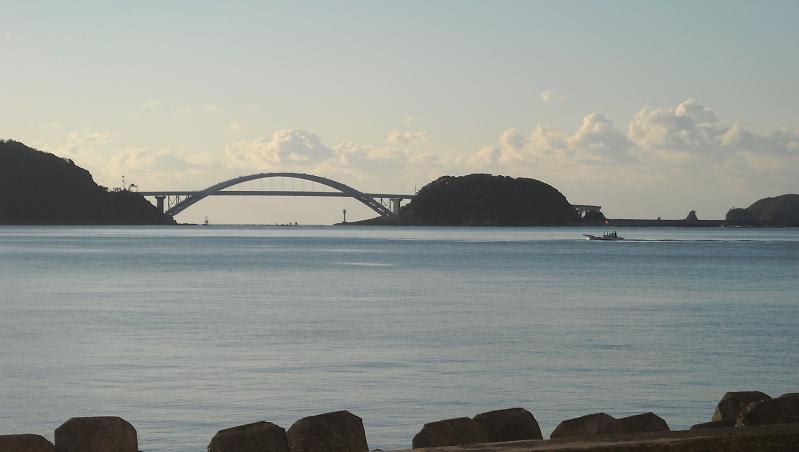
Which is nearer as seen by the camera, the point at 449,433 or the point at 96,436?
the point at 96,436

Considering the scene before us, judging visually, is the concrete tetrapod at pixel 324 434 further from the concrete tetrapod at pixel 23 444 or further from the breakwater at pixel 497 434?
the concrete tetrapod at pixel 23 444

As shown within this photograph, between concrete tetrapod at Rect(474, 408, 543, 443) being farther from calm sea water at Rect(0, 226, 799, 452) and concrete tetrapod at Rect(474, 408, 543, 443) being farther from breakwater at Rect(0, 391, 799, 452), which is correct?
calm sea water at Rect(0, 226, 799, 452)

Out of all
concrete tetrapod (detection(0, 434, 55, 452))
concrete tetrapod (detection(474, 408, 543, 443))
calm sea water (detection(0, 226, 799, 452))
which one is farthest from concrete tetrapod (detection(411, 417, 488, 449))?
calm sea water (detection(0, 226, 799, 452))

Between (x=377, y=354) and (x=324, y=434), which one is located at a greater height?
(x=324, y=434)

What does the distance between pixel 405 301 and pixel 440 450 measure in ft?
104

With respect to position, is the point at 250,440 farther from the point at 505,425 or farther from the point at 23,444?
the point at 505,425

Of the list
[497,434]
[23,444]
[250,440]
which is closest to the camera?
[23,444]

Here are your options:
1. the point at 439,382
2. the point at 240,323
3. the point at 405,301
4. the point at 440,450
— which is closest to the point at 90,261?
the point at 405,301

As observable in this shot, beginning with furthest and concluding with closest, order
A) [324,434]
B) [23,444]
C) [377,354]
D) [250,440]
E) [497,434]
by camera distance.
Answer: [377,354] < [497,434] < [324,434] < [250,440] < [23,444]

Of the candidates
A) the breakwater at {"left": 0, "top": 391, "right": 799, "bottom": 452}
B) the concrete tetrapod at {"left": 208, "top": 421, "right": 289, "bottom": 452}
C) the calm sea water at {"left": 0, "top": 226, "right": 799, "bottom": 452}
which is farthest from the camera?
the calm sea water at {"left": 0, "top": 226, "right": 799, "bottom": 452}

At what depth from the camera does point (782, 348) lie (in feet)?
73.9

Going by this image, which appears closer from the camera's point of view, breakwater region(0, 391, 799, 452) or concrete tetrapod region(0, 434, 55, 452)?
breakwater region(0, 391, 799, 452)

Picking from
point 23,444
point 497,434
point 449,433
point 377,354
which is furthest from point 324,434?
point 377,354

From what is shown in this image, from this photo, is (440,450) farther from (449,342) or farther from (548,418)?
(449,342)
